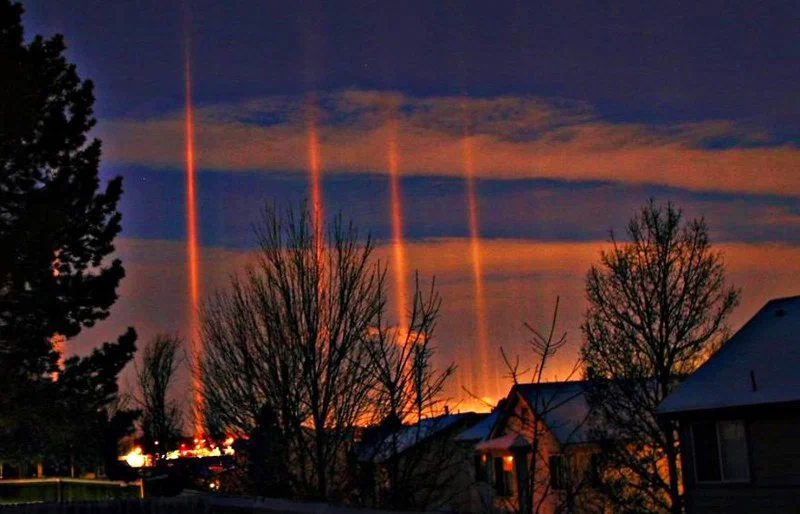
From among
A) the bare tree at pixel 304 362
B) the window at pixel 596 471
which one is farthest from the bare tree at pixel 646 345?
the bare tree at pixel 304 362

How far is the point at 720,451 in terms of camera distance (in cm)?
2506

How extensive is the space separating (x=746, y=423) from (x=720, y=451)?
1.09 metres

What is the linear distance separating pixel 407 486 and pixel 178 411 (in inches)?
1613

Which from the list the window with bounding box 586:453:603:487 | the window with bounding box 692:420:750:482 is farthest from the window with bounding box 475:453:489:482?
the window with bounding box 692:420:750:482

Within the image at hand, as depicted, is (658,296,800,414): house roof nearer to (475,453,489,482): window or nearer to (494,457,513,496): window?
(494,457,513,496): window

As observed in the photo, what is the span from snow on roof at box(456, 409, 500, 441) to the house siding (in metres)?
21.4

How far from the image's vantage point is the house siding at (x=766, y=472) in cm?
2344

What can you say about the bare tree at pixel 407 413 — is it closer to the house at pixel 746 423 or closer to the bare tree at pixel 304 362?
the bare tree at pixel 304 362

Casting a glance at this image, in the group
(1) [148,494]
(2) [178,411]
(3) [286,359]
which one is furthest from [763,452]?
(2) [178,411]

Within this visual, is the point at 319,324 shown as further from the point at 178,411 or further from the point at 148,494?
the point at 178,411

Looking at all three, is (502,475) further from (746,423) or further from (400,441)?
(400,441)

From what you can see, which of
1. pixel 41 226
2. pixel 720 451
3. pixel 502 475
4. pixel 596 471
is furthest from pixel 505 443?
pixel 41 226

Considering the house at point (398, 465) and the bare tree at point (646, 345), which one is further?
the bare tree at point (646, 345)

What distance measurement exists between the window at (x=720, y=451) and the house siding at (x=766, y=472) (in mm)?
208
